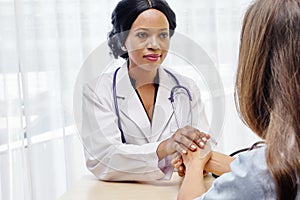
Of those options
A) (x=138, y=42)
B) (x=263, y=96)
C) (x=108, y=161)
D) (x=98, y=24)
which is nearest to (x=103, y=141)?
(x=108, y=161)

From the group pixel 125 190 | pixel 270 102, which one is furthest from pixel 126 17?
pixel 270 102

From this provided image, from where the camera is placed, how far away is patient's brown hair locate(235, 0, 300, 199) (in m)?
0.54

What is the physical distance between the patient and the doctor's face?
1.76 ft

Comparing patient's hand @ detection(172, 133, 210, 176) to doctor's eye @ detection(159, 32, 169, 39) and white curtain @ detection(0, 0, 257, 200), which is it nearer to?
doctor's eye @ detection(159, 32, 169, 39)

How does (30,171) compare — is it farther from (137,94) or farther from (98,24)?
(137,94)

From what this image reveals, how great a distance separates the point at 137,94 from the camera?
1.18 metres

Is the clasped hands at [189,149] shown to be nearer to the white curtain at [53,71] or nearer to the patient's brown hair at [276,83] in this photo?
the patient's brown hair at [276,83]

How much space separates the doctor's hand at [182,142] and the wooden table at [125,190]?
2.9 inches

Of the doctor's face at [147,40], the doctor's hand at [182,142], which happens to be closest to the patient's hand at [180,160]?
the doctor's hand at [182,142]

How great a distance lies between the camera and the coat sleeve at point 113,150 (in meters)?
1.15

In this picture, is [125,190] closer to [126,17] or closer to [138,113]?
[138,113]

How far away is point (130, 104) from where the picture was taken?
1162mm

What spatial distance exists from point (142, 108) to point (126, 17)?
9.9 inches

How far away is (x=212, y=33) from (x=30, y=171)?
3.33ft
